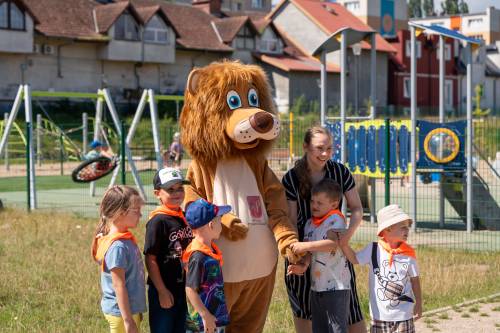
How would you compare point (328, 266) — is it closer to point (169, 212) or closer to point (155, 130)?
point (169, 212)

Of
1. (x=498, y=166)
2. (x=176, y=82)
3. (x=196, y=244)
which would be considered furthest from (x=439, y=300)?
(x=176, y=82)

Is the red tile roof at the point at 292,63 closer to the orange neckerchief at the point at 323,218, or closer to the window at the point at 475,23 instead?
the window at the point at 475,23

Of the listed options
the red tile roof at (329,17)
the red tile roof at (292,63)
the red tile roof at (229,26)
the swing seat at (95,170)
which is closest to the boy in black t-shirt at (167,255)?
the swing seat at (95,170)

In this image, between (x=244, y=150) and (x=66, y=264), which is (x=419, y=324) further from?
(x=66, y=264)

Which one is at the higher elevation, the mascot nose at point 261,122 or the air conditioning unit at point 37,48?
the air conditioning unit at point 37,48

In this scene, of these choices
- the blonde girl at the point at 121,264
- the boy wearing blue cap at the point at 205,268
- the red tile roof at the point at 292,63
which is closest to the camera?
the boy wearing blue cap at the point at 205,268

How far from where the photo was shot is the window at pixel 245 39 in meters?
52.1

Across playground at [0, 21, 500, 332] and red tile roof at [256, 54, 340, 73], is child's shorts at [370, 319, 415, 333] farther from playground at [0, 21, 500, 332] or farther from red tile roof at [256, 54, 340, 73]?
red tile roof at [256, 54, 340, 73]

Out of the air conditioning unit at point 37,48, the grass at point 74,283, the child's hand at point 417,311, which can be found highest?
the air conditioning unit at point 37,48

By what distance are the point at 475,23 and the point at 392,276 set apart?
286ft

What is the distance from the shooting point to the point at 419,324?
23.2ft

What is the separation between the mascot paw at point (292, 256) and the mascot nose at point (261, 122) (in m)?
0.74

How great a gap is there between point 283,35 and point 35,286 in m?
51.3

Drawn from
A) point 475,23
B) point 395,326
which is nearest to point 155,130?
point 395,326
